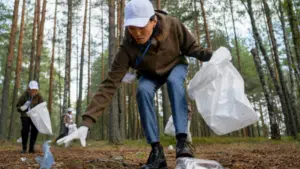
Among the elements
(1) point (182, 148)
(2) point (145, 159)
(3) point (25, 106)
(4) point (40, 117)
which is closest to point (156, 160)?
(1) point (182, 148)

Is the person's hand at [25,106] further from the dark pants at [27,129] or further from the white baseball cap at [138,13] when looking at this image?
the white baseball cap at [138,13]

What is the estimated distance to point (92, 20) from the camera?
75.4 ft

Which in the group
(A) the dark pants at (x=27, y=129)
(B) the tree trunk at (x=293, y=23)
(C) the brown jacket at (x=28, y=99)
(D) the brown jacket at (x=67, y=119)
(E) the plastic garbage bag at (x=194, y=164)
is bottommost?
(E) the plastic garbage bag at (x=194, y=164)

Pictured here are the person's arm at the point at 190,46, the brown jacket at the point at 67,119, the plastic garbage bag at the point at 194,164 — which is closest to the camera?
the plastic garbage bag at the point at 194,164

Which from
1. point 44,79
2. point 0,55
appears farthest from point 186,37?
point 44,79

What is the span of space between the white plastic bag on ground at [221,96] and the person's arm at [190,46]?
0.08 meters

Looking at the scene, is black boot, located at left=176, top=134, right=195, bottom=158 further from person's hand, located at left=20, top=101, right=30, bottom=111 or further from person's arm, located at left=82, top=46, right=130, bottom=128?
person's hand, located at left=20, top=101, right=30, bottom=111

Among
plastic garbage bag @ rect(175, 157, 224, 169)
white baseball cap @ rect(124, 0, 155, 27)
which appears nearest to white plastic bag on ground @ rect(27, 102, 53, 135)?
white baseball cap @ rect(124, 0, 155, 27)

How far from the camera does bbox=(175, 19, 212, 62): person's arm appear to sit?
263cm

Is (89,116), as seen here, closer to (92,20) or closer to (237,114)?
(237,114)

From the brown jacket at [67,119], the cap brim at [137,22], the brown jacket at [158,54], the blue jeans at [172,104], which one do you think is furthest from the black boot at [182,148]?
the brown jacket at [67,119]

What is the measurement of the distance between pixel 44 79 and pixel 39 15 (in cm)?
1293

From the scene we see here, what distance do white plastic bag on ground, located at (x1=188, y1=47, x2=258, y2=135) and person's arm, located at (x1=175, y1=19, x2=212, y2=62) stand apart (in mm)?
84

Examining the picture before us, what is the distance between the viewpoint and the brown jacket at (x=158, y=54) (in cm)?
244
